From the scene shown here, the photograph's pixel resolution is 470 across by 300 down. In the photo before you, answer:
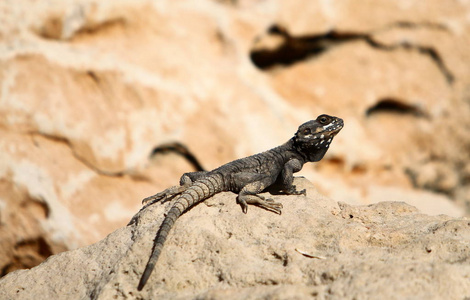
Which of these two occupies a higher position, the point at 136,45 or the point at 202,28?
the point at 202,28

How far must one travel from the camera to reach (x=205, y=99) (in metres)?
8.98

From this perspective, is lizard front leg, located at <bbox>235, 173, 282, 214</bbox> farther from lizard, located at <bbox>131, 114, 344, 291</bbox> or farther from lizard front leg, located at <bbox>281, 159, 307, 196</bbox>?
lizard front leg, located at <bbox>281, 159, 307, 196</bbox>

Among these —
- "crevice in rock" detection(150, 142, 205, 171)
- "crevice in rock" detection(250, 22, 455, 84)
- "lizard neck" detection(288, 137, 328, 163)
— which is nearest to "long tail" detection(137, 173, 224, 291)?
"lizard neck" detection(288, 137, 328, 163)

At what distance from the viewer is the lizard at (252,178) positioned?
160 inches

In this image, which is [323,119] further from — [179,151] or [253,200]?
[179,151]

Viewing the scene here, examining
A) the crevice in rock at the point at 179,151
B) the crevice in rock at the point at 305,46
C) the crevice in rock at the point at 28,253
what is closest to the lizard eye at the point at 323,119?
the crevice in rock at the point at 179,151

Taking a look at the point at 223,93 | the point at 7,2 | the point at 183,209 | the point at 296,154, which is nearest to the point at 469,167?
the point at 223,93

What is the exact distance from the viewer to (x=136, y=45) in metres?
8.90

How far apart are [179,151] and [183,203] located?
4.86m

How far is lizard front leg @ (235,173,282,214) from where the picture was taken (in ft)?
14.1

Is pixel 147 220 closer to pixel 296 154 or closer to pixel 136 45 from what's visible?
pixel 296 154

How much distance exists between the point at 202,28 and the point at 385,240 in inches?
268

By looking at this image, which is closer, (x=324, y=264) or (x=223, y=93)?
(x=324, y=264)

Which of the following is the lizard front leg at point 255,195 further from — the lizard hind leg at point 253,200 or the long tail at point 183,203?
the long tail at point 183,203
